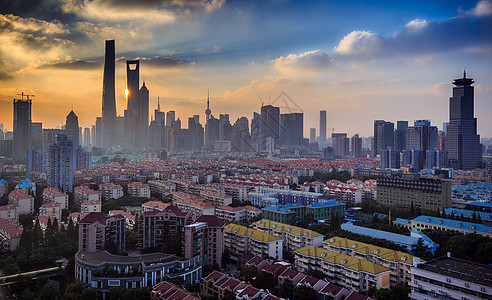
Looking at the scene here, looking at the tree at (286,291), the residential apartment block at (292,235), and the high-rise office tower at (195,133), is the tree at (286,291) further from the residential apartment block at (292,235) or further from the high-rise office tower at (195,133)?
the high-rise office tower at (195,133)

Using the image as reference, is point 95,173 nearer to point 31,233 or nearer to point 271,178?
point 271,178

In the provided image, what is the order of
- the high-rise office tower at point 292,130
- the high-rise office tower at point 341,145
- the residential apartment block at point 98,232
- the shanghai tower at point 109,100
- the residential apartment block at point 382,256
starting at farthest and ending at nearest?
the high-rise office tower at point 292,130 → the high-rise office tower at point 341,145 → the shanghai tower at point 109,100 → the residential apartment block at point 98,232 → the residential apartment block at point 382,256

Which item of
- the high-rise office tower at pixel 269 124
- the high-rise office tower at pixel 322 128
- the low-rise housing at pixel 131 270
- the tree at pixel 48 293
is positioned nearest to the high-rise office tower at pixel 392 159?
the high-rise office tower at pixel 269 124

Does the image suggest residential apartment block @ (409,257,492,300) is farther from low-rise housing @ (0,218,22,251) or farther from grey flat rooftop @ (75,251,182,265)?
low-rise housing @ (0,218,22,251)

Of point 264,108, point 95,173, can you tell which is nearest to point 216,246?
point 95,173

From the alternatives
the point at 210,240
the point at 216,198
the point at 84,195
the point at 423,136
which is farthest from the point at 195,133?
the point at 210,240

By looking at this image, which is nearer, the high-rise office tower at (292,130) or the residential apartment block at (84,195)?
the residential apartment block at (84,195)

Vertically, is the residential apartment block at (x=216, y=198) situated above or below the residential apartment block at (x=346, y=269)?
above
